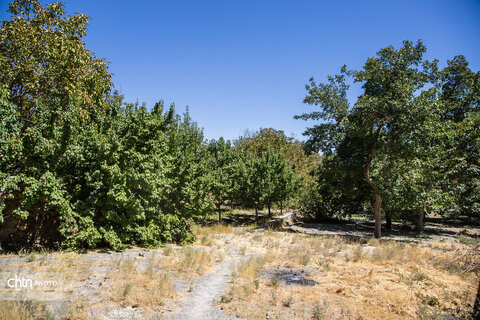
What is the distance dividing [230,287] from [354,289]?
3535 millimetres

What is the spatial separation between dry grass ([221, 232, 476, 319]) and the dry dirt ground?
3 centimetres

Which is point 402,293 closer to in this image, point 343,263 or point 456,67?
point 343,263

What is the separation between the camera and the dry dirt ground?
6.22 meters

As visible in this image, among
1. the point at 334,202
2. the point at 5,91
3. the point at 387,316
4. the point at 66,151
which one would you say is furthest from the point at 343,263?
the point at 334,202

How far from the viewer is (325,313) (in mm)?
6312

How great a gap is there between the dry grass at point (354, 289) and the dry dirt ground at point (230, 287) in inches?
1.0

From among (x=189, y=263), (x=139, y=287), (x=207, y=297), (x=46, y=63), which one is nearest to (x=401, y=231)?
(x=189, y=263)

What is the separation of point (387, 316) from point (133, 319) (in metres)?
5.60

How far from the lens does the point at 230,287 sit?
7.98 metres

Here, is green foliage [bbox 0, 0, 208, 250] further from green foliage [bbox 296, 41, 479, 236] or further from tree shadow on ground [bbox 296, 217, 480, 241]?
tree shadow on ground [bbox 296, 217, 480, 241]

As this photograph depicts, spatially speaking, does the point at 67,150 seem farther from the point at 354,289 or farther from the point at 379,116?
the point at 379,116

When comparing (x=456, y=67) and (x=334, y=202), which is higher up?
(x=456, y=67)

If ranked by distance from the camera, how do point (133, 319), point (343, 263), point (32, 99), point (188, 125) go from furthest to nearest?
point (188, 125)
point (32, 99)
point (343, 263)
point (133, 319)

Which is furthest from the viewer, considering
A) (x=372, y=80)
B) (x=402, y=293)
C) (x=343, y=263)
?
(x=372, y=80)
